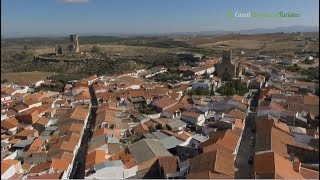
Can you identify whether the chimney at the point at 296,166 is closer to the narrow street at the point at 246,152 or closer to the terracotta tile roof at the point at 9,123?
the narrow street at the point at 246,152

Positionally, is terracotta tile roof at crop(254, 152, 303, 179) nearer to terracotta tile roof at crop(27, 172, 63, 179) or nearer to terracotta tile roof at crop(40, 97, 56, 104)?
terracotta tile roof at crop(27, 172, 63, 179)

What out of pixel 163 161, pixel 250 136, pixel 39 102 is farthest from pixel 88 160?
pixel 39 102

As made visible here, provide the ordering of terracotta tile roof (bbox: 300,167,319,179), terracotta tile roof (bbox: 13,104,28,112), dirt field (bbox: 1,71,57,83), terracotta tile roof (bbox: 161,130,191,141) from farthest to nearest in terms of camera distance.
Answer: dirt field (bbox: 1,71,57,83)
terracotta tile roof (bbox: 13,104,28,112)
terracotta tile roof (bbox: 161,130,191,141)
terracotta tile roof (bbox: 300,167,319,179)

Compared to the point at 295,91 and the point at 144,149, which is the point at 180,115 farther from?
the point at 295,91

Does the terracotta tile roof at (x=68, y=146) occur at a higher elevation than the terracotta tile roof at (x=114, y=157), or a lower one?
higher

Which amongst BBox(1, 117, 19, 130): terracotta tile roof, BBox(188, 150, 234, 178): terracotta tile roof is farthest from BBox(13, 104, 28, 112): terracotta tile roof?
BBox(188, 150, 234, 178): terracotta tile roof

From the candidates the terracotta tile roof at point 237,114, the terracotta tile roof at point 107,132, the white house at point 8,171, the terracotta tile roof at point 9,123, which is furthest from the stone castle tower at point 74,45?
the white house at point 8,171

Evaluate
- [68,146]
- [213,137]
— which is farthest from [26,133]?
[213,137]
